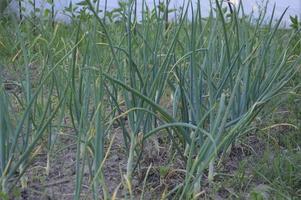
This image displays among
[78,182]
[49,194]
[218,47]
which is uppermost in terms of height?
[218,47]

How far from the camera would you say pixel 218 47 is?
1.61m

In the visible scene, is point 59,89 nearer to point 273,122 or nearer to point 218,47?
point 218,47

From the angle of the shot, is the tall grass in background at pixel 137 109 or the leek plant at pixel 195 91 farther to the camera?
the leek plant at pixel 195 91

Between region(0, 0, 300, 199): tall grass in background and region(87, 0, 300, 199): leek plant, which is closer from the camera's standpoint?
region(0, 0, 300, 199): tall grass in background

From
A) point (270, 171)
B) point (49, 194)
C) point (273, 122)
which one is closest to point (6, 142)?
point (49, 194)

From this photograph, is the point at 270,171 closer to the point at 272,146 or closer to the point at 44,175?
the point at 272,146

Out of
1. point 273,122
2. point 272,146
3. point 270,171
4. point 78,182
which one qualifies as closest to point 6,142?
point 78,182

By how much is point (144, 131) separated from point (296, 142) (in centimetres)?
56

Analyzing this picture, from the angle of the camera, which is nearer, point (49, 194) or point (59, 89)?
point (49, 194)

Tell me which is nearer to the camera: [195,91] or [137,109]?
[137,109]

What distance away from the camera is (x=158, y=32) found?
1.28m

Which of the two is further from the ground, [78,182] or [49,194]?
[78,182]

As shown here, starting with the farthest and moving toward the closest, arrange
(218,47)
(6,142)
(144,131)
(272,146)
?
(218,47) < (272,146) < (144,131) < (6,142)

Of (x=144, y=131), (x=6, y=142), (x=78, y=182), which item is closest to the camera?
(x=78, y=182)
